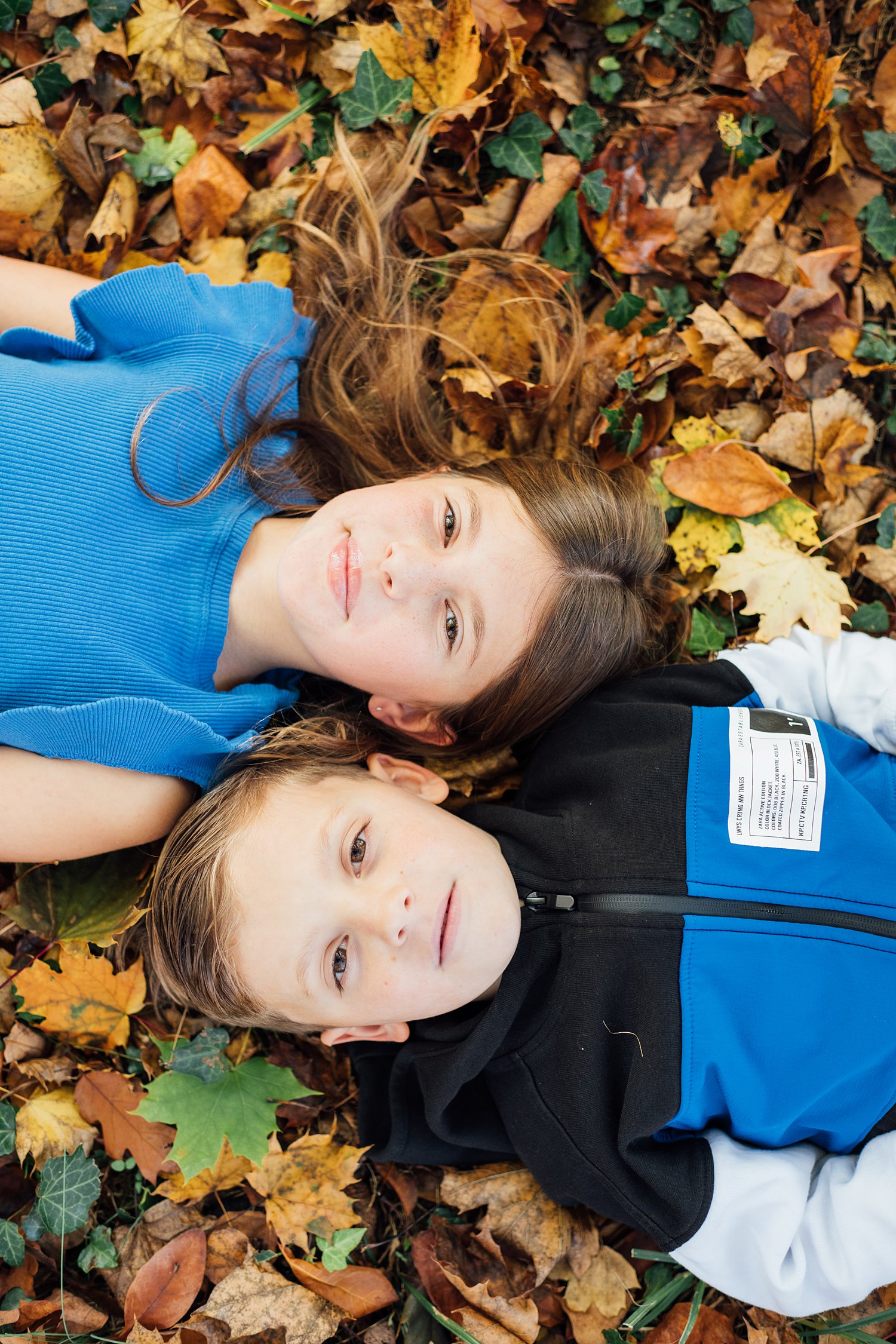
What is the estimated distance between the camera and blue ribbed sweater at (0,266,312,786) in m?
2.61

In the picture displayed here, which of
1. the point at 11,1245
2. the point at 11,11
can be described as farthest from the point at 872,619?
the point at 11,11

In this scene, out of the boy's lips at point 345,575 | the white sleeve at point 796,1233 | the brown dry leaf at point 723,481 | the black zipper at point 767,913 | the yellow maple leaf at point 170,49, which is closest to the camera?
the white sleeve at point 796,1233

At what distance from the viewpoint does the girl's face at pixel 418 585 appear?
250cm

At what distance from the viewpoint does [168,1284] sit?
260 cm

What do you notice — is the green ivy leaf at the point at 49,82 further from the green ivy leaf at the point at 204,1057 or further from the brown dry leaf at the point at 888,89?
the green ivy leaf at the point at 204,1057

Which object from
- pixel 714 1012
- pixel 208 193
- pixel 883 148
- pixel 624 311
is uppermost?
pixel 883 148

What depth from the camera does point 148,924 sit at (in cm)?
277

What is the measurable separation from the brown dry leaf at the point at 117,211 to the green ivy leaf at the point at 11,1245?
124 inches

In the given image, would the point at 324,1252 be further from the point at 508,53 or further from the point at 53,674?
the point at 508,53

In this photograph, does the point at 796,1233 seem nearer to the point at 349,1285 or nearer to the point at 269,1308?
the point at 349,1285

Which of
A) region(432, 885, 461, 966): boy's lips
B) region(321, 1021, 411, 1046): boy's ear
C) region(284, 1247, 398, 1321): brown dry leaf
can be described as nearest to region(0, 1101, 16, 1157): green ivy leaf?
region(284, 1247, 398, 1321): brown dry leaf

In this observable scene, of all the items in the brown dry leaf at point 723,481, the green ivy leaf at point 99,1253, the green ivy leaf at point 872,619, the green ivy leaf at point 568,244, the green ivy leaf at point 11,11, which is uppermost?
the green ivy leaf at point 11,11

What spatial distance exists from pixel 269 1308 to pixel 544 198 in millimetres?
3646

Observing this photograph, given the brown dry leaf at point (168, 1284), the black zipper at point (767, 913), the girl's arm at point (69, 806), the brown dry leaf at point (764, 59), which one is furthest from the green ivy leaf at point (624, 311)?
the brown dry leaf at point (168, 1284)
